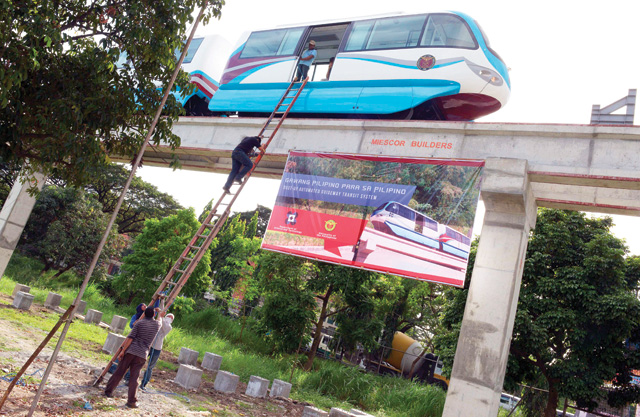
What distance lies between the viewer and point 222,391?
9211 mm

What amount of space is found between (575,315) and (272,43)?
1037cm

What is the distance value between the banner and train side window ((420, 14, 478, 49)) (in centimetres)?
242

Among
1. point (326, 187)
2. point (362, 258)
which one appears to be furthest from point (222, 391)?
point (326, 187)

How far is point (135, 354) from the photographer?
6.55 m

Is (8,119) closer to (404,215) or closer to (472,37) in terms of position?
(404,215)

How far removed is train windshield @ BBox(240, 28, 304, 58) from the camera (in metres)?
10.8

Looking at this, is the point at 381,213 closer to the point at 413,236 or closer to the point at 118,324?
the point at 413,236

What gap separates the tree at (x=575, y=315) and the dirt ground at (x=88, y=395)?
645cm

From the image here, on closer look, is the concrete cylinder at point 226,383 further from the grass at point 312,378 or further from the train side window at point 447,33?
the train side window at point 447,33

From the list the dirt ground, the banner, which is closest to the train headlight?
the banner

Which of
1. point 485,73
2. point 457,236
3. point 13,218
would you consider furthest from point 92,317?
point 485,73

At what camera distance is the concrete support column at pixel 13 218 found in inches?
494

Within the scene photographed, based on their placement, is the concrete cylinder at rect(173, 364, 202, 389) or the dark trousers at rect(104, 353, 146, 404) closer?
the dark trousers at rect(104, 353, 146, 404)

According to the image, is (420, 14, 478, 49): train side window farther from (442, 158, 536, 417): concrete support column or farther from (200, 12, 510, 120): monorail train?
(442, 158, 536, 417): concrete support column
